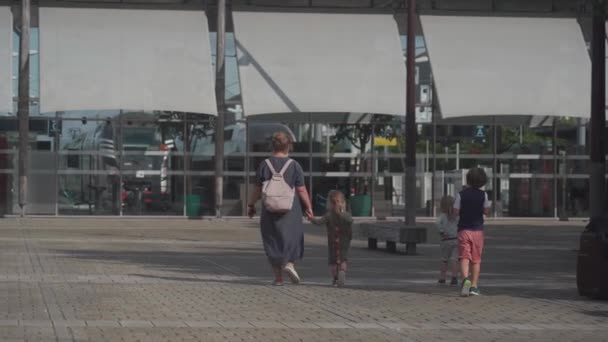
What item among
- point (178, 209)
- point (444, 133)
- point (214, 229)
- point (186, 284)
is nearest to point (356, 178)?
point (444, 133)

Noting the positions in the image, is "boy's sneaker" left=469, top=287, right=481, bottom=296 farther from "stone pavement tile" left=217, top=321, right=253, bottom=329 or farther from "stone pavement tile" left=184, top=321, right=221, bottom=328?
"stone pavement tile" left=184, top=321, right=221, bottom=328

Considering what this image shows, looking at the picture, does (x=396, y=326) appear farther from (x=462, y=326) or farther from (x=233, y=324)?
(x=233, y=324)

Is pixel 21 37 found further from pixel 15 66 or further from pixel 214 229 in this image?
pixel 214 229

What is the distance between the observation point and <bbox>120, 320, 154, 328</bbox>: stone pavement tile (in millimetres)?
10777

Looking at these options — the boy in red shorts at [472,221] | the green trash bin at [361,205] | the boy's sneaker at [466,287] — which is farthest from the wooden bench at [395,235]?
the green trash bin at [361,205]

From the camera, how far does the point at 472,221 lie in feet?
48.1

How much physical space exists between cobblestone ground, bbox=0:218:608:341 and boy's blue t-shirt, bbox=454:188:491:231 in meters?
0.86

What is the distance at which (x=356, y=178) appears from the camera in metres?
43.2

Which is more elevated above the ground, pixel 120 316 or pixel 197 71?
pixel 197 71

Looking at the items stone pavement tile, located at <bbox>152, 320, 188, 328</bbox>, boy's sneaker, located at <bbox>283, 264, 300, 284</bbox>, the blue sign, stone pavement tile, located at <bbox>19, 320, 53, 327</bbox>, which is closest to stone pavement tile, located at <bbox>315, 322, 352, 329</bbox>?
stone pavement tile, located at <bbox>152, 320, 188, 328</bbox>

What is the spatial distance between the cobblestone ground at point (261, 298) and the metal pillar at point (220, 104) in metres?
16.0

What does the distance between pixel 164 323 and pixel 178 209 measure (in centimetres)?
3156

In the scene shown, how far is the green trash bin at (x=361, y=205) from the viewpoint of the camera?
142 feet

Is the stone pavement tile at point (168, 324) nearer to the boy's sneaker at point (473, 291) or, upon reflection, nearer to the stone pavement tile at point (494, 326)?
the stone pavement tile at point (494, 326)
